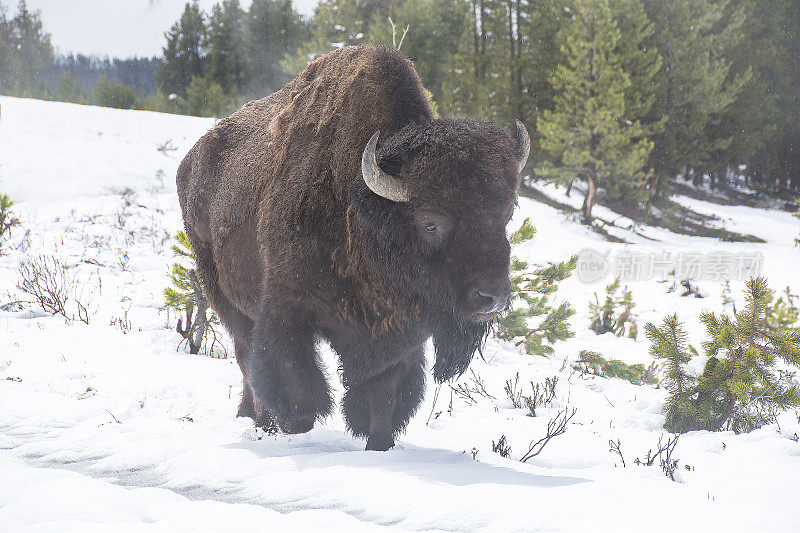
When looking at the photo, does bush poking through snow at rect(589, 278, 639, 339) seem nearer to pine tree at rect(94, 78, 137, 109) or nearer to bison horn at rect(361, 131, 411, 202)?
bison horn at rect(361, 131, 411, 202)

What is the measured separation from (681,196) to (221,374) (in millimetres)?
29793

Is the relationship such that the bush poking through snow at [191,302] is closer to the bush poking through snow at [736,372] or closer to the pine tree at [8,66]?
the bush poking through snow at [736,372]

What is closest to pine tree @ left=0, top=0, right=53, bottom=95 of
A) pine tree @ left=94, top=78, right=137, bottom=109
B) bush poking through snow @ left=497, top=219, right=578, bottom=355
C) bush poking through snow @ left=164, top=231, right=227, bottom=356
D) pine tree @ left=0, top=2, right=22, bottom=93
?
pine tree @ left=0, top=2, right=22, bottom=93

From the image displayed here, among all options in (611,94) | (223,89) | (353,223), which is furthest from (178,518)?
(223,89)

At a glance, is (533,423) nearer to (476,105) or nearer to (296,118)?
(296,118)

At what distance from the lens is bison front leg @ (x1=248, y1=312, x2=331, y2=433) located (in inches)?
132

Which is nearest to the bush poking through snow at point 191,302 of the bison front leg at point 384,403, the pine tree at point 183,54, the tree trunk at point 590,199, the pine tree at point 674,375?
the bison front leg at point 384,403

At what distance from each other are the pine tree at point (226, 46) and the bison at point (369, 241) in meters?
29.3

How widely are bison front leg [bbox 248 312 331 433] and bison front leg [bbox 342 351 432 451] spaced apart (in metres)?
0.23

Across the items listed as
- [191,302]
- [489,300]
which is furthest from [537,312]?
[489,300]

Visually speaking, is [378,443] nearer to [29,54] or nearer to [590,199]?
[590,199]

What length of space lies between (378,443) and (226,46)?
31973 mm

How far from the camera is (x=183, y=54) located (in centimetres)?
3216

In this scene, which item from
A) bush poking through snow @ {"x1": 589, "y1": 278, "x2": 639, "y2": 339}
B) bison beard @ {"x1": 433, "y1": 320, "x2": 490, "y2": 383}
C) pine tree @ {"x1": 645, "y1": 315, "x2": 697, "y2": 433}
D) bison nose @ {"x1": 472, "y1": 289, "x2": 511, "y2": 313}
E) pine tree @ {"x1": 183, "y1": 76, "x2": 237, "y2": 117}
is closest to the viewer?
bison nose @ {"x1": 472, "y1": 289, "x2": 511, "y2": 313}
